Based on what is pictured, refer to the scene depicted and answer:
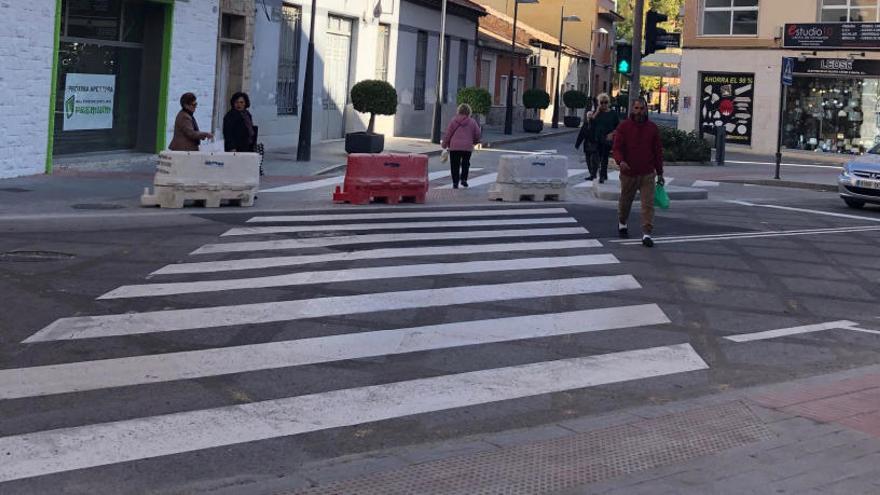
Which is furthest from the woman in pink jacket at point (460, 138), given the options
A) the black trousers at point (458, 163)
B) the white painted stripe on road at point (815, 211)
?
the white painted stripe on road at point (815, 211)

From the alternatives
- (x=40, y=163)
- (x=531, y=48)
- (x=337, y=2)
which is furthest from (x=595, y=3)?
(x=40, y=163)

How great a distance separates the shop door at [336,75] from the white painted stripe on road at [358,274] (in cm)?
2062

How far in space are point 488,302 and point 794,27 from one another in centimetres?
3518

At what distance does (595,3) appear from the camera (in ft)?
259

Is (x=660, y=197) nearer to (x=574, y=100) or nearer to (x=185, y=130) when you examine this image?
(x=185, y=130)

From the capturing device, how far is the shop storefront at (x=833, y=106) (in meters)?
40.5

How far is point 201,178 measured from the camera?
15.8m

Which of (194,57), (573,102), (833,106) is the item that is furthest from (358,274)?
(573,102)

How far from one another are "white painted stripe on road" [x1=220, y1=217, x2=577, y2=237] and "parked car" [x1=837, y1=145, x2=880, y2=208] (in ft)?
23.9

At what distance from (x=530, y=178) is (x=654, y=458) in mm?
14064

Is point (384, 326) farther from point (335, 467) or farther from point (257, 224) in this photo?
point (257, 224)

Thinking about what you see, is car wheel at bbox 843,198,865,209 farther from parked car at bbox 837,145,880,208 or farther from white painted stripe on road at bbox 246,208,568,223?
white painted stripe on road at bbox 246,208,568,223

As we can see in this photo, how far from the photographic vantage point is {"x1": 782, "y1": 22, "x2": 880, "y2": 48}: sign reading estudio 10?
39.8 metres

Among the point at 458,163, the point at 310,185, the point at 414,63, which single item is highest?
the point at 414,63
